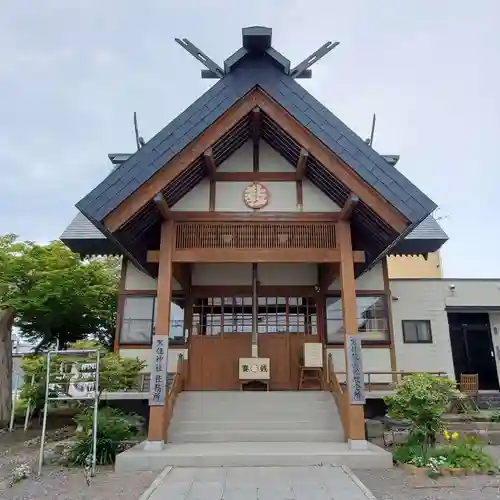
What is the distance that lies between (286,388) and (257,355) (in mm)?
1039

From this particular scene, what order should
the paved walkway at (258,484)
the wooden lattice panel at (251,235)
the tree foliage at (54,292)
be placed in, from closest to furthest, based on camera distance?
the paved walkway at (258,484) → the wooden lattice panel at (251,235) → the tree foliage at (54,292)

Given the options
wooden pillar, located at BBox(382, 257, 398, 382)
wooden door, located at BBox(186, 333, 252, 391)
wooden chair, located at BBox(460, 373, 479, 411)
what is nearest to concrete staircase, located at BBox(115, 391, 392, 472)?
wooden door, located at BBox(186, 333, 252, 391)

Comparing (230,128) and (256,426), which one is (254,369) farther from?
(230,128)

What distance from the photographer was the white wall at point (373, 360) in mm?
10047

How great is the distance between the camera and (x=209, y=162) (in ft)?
25.5

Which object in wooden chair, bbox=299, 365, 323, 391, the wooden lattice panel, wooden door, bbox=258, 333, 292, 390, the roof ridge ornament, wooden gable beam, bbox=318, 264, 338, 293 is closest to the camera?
the roof ridge ornament

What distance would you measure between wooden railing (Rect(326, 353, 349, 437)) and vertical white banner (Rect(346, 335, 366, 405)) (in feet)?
0.96

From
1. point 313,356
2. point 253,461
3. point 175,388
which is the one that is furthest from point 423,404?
point 175,388

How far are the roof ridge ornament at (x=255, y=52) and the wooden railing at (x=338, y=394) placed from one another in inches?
221

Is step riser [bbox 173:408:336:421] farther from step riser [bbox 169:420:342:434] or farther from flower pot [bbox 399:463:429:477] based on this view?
flower pot [bbox 399:463:429:477]

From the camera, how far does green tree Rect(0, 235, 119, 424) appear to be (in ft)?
35.2

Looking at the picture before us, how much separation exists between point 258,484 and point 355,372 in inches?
101

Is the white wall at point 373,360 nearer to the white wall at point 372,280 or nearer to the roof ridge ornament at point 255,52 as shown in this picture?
the white wall at point 372,280

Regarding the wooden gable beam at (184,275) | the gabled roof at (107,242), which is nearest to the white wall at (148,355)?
the wooden gable beam at (184,275)
